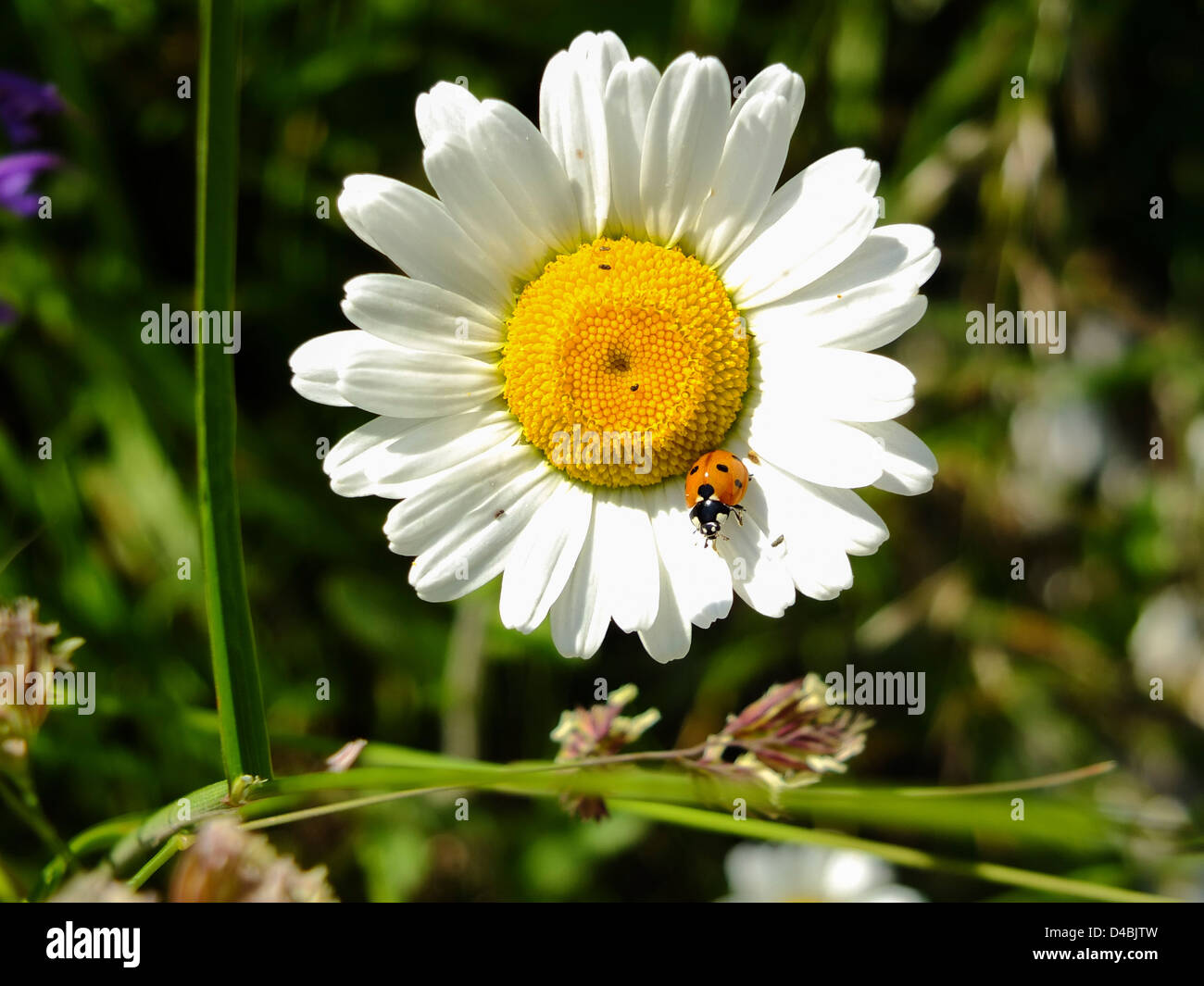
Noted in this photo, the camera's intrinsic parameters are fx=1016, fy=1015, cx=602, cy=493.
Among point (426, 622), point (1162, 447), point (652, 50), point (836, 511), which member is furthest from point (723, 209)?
point (1162, 447)

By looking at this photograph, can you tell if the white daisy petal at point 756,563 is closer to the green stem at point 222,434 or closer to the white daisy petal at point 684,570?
the white daisy petal at point 684,570

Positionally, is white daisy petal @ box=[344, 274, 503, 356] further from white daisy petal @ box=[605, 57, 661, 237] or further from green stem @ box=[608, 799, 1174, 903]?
green stem @ box=[608, 799, 1174, 903]

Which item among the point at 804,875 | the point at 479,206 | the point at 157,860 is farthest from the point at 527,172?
the point at 804,875

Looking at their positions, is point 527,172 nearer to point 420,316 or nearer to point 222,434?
point 420,316

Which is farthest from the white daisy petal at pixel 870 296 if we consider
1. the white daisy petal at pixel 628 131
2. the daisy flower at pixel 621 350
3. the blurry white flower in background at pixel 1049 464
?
the blurry white flower in background at pixel 1049 464

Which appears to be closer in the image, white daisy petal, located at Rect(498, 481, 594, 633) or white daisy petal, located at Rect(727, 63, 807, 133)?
white daisy petal, located at Rect(727, 63, 807, 133)

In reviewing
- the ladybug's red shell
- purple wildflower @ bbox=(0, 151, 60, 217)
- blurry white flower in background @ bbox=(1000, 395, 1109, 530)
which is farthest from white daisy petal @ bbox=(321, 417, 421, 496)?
blurry white flower in background @ bbox=(1000, 395, 1109, 530)
